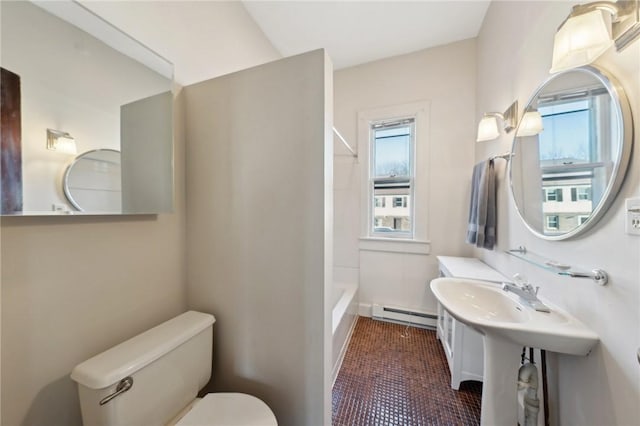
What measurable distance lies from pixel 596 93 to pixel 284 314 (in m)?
1.64

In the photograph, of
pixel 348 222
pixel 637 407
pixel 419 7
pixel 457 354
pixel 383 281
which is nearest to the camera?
pixel 637 407

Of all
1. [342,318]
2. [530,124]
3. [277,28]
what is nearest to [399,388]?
[342,318]

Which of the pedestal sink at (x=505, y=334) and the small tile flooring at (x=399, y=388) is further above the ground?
the pedestal sink at (x=505, y=334)

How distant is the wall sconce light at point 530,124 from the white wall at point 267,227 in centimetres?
118

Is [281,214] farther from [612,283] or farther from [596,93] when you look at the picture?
[596,93]

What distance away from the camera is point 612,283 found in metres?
0.80

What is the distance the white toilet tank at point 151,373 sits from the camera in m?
0.77

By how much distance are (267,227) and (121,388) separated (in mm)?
787

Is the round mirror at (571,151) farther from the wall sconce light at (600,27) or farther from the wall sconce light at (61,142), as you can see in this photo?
the wall sconce light at (61,142)

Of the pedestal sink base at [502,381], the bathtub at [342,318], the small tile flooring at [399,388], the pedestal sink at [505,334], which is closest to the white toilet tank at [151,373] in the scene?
the bathtub at [342,318]

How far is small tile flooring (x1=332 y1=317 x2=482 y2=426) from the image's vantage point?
4.54ft

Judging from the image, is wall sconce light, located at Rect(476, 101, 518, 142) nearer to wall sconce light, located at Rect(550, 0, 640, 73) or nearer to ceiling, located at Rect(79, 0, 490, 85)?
wall sconce light, located at Rect(550, 0, 640, 73)

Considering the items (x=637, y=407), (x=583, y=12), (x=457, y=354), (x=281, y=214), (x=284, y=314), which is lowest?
(x=457, y=354)

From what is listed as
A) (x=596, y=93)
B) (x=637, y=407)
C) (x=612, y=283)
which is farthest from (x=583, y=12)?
(x=637, y=407)
